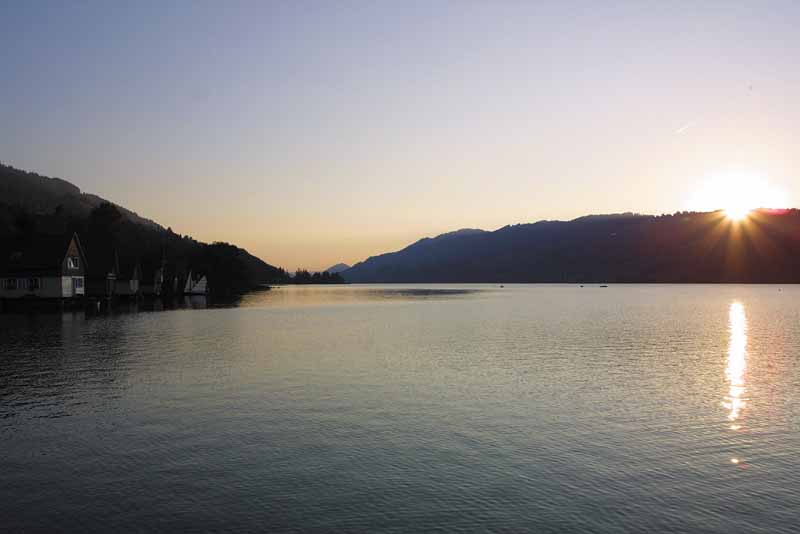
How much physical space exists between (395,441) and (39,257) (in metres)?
86.3

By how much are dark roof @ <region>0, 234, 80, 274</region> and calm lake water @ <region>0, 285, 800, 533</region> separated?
50.7 meters

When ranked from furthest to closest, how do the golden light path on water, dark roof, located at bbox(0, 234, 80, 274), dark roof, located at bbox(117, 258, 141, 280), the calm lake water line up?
dark roof, located at bbox(117, 258, 141, 280), dark roof, located at bbox(0, 234, 80, 274), the golden light path on water, the calm lake water

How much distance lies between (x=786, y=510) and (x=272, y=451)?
564 inches

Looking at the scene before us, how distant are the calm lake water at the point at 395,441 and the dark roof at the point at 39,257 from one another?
50655mm

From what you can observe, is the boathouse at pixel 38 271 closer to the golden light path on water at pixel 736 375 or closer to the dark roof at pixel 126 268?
the dark roof at pixel 126 268

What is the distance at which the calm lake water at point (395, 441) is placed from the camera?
13.9 metres

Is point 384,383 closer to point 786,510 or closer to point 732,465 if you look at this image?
point 732,465

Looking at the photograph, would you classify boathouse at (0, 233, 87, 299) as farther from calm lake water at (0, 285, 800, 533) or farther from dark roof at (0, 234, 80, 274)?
calm lake water at (0, 285, 800, 533)

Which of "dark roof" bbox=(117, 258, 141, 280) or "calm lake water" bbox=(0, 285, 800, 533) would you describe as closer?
"calm lake water" bbox=(0, 285, 800, 533)

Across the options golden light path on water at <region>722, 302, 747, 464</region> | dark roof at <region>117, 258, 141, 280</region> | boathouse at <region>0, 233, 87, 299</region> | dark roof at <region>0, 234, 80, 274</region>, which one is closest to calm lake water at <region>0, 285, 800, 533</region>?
golden light path on water at <region>722, 302, 747, 464</region>

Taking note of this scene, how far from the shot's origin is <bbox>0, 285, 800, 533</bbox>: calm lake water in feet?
45.7

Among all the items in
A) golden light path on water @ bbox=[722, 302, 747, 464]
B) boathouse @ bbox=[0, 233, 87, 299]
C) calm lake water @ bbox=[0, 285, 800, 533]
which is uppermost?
boathouse @ bbox=[0, 233, 87, 299]

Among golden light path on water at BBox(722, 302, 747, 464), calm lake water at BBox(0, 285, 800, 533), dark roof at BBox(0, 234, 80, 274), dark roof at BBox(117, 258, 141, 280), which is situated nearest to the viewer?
calm lake water at BBox(0, 285, 800, 533)

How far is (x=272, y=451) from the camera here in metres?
18.6
